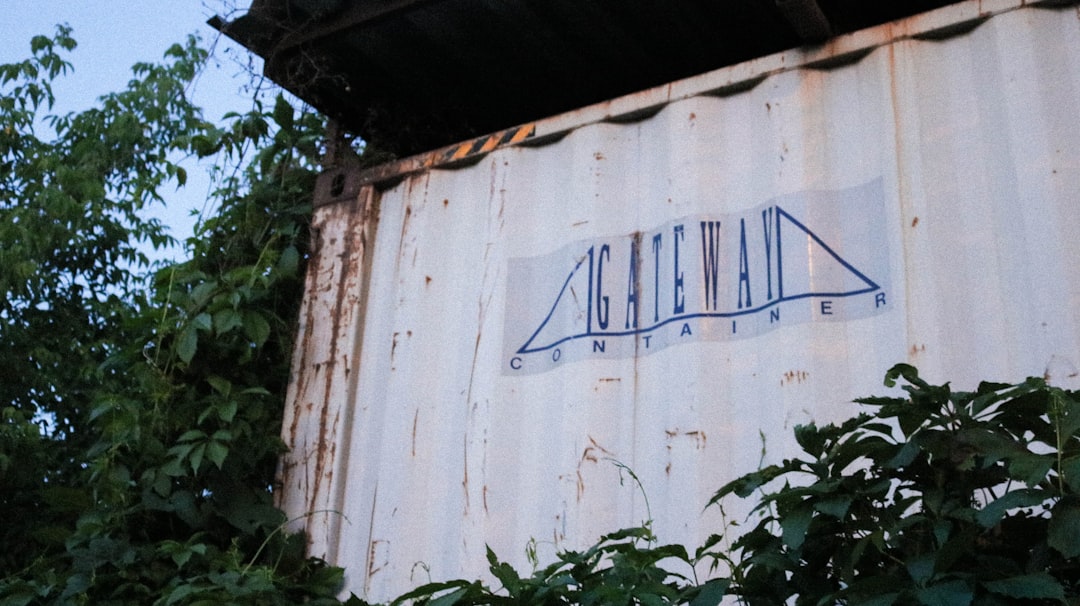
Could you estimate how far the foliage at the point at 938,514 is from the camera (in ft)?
7.44

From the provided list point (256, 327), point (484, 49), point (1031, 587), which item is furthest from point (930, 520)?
point (484, 49)

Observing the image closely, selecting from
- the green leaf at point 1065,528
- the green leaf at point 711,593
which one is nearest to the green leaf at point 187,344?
the green leaf at point 711,593

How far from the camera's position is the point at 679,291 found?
13.4ft

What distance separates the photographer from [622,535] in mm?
2984

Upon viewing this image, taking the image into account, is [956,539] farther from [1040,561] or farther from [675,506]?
[675,506]

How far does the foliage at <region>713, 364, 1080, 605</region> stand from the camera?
7.44 feet

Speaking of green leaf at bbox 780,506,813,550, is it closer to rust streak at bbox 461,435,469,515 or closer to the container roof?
rust streak at bbox 461,435,469,515

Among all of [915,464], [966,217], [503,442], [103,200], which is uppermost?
A: [103,200]

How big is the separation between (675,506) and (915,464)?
4.33 feet

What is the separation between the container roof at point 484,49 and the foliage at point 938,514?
7.68 ft

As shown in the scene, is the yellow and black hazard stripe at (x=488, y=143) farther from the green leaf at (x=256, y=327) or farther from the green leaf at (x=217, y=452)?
the green leaf at (x=217, y=452)

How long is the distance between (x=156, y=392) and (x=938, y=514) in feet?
10.1

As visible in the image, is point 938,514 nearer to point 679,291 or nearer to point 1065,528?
point 1065,528

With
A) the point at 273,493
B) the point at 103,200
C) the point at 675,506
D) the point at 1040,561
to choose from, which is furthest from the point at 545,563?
the point at 103,200
